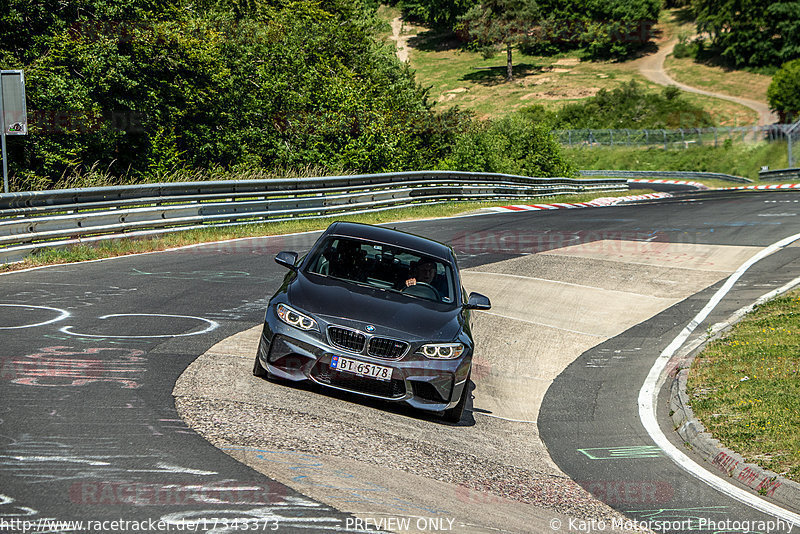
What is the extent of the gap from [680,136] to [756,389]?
60.4m

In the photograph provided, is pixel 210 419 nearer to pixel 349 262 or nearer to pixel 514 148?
pixel 349 262

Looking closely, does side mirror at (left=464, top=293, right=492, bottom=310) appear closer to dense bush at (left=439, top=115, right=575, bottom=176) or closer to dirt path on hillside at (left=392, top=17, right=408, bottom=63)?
dense bush at (left=439, top=115, right=575, bottom=176)

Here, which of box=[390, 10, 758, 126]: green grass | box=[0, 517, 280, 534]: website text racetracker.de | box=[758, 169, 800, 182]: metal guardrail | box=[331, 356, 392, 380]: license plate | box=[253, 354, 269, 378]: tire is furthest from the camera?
box=[390, 10, 758, 126]: green grass

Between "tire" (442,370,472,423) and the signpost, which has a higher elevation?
the signpost

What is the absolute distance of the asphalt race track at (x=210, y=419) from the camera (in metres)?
4.98

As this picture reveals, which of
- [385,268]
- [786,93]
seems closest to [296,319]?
[385,268]

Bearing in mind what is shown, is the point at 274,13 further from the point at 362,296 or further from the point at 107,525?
the point at 107,525

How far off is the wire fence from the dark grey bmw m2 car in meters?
54.0

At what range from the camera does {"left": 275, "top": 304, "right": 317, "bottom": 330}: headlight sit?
7504 mm

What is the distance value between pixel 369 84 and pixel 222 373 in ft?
115

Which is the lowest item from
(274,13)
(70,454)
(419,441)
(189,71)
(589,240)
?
(589,240)

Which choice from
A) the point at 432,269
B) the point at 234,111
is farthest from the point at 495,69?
the point at 432,269

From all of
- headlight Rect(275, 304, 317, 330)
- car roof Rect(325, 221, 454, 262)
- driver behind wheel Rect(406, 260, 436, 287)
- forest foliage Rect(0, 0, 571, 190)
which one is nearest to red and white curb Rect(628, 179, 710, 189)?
forest foliage Rect(0, 0, 571, 190)

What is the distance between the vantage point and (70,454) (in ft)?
18.2
